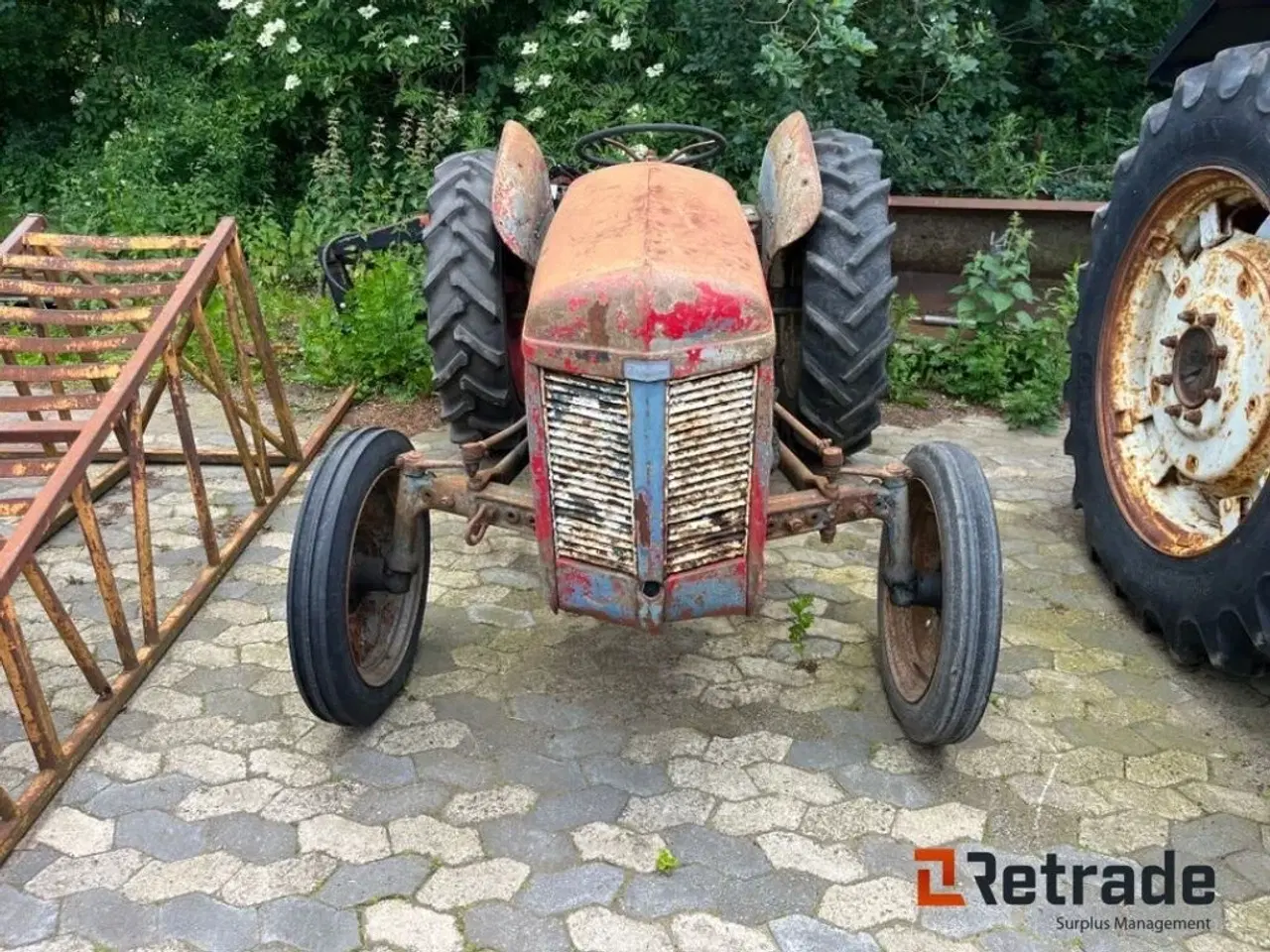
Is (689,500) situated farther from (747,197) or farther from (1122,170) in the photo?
(747,197)

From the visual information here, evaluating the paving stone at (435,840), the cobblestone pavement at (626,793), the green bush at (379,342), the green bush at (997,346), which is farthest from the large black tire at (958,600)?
the green bush at (379,342)

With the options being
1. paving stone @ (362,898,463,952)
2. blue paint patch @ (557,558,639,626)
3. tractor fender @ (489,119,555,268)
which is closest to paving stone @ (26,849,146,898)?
paving stone @ (362,898,463,952)

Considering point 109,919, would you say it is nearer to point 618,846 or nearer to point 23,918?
point 23,918

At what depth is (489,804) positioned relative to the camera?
2.66m

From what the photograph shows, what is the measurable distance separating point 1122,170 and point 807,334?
124cm

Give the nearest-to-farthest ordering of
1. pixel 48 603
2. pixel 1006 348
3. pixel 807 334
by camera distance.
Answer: pixel 48 603
pixel 807 334
pixel 1006 348

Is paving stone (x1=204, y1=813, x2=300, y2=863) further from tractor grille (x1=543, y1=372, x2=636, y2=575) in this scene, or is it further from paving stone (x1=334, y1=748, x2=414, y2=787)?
tractor grille (x1=543, y1=372, x2=636, y2=575)

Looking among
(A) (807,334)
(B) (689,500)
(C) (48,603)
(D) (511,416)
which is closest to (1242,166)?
(A) (807,334)

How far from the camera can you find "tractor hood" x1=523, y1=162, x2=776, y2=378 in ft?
7.58

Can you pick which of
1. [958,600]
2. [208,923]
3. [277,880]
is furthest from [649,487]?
[208,923]

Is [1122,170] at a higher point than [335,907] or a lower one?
higher

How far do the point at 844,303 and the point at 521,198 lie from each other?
1045mm

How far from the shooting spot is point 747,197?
6.17m

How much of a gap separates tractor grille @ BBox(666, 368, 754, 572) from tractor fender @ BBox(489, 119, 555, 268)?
1.05 meters
